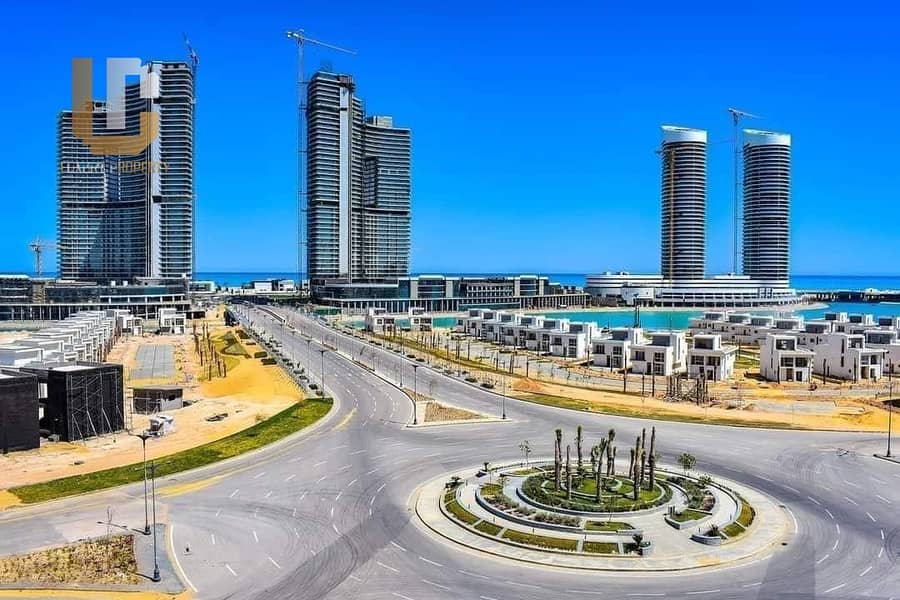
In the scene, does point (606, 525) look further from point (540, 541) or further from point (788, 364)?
point (788, 364)

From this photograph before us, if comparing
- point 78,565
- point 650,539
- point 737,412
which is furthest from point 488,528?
point 737,412

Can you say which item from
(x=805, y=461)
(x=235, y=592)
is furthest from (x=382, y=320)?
(x=235, y=592)

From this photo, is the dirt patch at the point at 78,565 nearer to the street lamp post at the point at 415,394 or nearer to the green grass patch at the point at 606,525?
the green grass patch at the point at 606,525

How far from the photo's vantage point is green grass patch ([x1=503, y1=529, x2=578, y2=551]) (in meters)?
38.2

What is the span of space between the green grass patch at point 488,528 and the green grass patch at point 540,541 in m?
0.64

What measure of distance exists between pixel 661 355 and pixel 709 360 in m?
6.73

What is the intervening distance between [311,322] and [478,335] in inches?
1870

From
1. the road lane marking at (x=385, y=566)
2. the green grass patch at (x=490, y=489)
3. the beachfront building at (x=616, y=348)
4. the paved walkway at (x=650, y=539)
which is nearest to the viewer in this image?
the road lane marking at (x=385, y=566)

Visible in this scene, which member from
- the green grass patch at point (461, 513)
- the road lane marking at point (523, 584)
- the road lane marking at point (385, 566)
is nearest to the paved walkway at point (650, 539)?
the green grass patch at point (461, 513)

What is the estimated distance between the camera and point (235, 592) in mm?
32844

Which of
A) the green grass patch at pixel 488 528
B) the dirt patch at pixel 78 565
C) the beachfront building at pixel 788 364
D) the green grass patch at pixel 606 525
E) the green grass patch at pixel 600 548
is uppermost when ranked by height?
the beachfront building at pixel 788 364

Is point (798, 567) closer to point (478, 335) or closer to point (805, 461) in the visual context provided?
point (805, 461)

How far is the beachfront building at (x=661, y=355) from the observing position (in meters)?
107

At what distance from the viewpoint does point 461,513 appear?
4272cm
